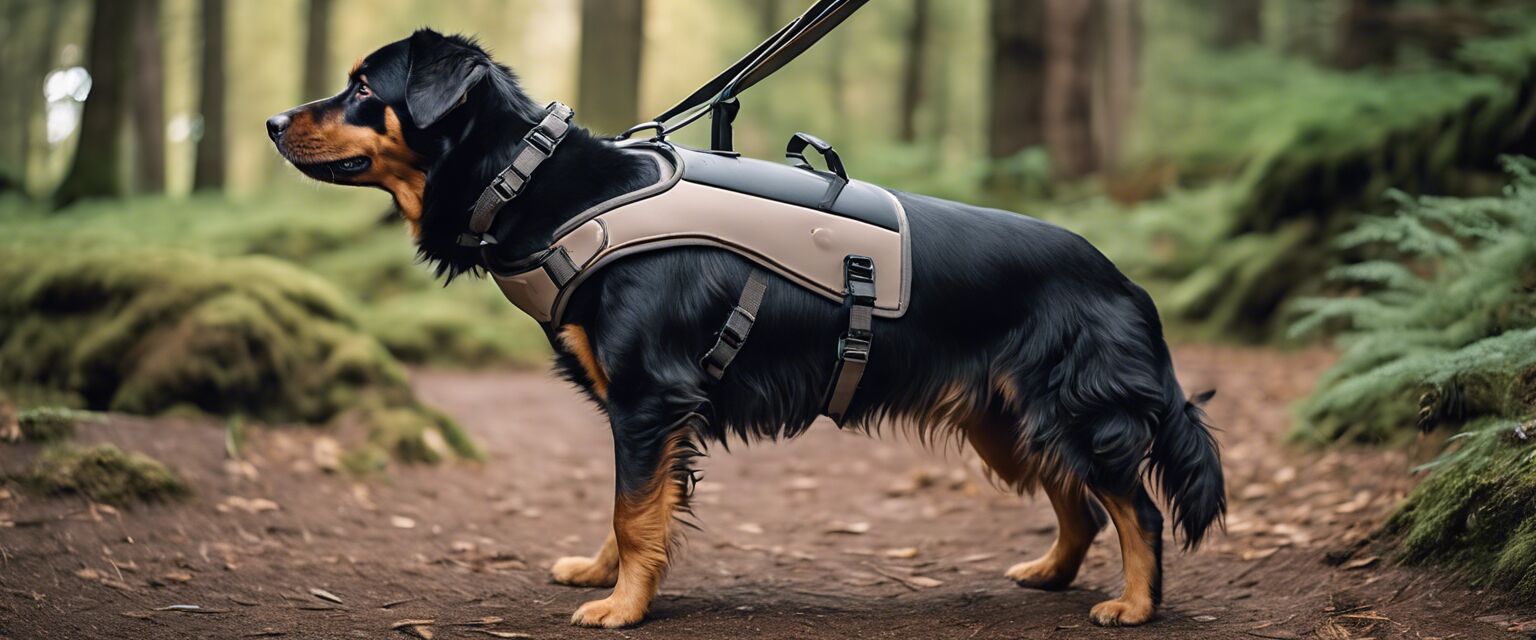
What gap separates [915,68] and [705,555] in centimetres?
1664

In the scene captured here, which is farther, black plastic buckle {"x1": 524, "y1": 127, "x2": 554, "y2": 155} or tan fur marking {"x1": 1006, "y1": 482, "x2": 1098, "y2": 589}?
Answer: tan fur marking {"x1": 1006, "y1": 482, "x2": 1098, "y2": 589}

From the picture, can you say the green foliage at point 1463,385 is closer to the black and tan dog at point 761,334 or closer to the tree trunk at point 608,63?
the black and tan dog at point 761,334

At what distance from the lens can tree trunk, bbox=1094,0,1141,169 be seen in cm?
2030

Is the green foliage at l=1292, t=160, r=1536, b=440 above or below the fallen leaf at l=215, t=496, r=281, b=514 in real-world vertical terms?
above

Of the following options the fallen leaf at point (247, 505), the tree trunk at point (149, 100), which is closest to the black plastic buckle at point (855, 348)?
the fallen leaf at point (247, 505)

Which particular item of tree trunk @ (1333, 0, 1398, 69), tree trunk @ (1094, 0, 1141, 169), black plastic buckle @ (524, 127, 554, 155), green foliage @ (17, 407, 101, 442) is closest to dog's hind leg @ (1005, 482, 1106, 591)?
black plastic buckle @ (524, 127, 554, 155)

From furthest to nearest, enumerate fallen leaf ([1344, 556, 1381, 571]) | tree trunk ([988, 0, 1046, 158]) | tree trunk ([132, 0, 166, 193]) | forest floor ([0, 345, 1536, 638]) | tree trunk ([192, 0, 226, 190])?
tree trunk ([192, 0, 226, 190]) < tree trunk ([132, 0, 166, 193]) < tree trunk ([988, 0, 1046, 158]) < fallen leaf ([1344, 556, 1381, 571]) < forest floor ([0, 345, 1536, 638])

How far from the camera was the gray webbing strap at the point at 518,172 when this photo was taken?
364cm

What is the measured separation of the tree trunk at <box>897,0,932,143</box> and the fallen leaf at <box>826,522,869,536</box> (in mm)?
15363

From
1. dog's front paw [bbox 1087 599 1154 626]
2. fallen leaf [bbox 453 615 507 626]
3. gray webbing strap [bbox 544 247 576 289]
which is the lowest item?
fallen leaf [bbox 453 615 507 626]

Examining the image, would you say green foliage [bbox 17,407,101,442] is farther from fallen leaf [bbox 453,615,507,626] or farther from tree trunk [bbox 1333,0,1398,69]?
tree trunk [bbox 1333,0,1398,69]

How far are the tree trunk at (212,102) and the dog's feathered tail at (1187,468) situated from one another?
17.0 metres

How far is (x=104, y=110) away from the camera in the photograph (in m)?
13.4

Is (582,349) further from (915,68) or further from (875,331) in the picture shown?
(915,68)
